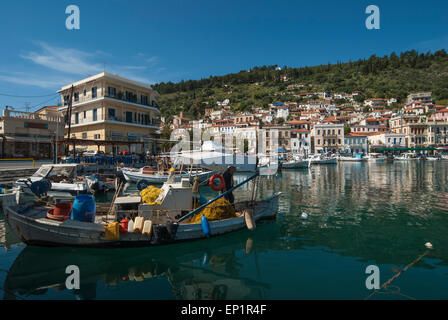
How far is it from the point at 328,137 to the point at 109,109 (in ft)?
226

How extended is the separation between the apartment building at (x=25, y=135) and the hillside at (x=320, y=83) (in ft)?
300

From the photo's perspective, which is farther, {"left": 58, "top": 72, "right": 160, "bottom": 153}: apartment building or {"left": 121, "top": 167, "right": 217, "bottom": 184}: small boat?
{"left": 58, "top": 72, "right": 160, "bottom": 153}: apartment building

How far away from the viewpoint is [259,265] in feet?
24.9

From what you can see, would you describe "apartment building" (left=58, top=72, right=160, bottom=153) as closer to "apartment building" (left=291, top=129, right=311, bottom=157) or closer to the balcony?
the balcony

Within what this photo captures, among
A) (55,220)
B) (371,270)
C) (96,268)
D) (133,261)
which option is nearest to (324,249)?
(371,270)

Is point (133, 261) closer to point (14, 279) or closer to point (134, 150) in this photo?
point (14, 279)

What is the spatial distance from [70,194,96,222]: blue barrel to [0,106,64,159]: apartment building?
2494cm

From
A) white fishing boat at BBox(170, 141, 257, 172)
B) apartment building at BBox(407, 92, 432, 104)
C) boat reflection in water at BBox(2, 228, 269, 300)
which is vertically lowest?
boat reflection in water at BBox(2, 228, 269, 300)

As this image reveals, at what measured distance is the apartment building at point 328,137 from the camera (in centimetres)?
A: 8112

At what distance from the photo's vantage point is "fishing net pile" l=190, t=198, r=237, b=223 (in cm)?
973

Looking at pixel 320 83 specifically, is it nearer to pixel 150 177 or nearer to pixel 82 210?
pixel 150 177

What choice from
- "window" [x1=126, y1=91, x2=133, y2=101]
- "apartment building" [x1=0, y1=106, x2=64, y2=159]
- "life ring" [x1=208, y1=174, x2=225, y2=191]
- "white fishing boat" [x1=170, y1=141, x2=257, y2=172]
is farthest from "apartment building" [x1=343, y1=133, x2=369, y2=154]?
→ "life ring" [x1=208, y1=174, x2=225, y2=191]

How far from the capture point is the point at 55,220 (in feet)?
27.6
